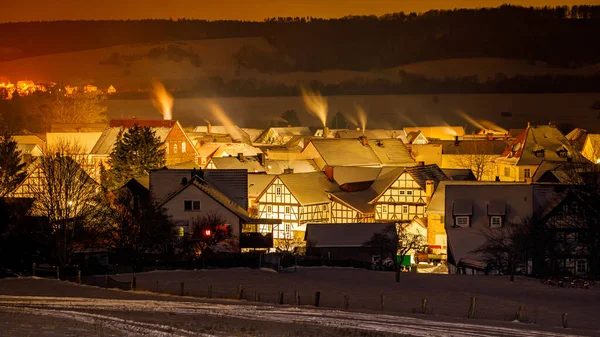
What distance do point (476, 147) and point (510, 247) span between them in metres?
49.6

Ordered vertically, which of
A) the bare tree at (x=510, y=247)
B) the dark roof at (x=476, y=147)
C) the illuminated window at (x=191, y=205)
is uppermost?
the dark roof at (x=476, y=147)

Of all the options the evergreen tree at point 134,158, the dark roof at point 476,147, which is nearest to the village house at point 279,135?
the dark roof at point 476,147

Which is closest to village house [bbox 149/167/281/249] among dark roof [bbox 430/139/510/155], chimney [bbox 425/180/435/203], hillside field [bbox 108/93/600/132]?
chimney [bbox 425/180/435/203]

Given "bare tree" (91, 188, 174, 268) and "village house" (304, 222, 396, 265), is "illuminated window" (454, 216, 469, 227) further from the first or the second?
"bare tree" (91, 188, 174, 268)

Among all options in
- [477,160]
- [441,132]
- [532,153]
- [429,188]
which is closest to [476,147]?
[477,160]

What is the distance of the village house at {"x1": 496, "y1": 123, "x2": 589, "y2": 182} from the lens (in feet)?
279

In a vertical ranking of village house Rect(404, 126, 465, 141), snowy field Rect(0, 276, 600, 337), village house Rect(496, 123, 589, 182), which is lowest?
snowy field Rect(0, 276, 600, 337)

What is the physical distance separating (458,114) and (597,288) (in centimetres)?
13509

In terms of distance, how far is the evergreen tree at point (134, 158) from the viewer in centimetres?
7100

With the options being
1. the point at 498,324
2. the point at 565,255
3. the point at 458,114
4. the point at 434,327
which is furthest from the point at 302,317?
the point at 458,114

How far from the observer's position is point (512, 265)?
47.7 m

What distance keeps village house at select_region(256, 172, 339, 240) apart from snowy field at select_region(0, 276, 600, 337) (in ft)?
107

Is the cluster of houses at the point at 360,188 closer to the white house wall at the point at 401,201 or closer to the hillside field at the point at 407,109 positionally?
the white house wall at the point at 401,201

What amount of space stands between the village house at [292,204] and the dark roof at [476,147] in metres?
Result: 31.7
